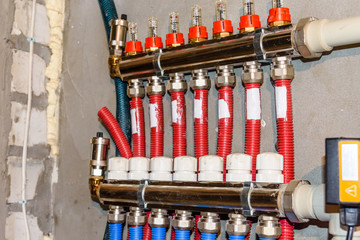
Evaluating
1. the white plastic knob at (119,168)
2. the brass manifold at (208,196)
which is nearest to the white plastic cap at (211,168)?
the brass manifold at (208,196)

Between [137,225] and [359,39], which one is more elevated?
[359,39]

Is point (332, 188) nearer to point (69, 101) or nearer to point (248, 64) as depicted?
point (248, 64)

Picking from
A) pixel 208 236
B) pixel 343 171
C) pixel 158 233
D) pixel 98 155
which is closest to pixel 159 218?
pixel 158 233

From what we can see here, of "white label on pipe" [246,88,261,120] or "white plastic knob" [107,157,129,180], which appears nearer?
"white label on pipe" [246,88,261,120]

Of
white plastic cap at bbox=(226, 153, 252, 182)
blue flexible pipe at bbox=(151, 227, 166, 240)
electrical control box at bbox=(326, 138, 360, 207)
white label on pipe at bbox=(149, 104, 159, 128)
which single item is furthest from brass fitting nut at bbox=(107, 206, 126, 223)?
electrical control box at bbox=(326, 138, 360, 207)

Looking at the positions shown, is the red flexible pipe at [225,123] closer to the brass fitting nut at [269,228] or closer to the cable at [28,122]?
the brass fitting nut at [269,228]

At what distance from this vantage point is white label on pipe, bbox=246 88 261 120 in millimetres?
1016

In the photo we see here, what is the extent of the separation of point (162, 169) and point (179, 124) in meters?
0.11

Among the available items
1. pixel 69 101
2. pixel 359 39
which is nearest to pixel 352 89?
pixel 359 39

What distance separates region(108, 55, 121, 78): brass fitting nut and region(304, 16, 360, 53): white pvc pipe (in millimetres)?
510

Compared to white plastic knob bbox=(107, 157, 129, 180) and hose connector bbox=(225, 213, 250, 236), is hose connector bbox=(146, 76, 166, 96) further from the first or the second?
hose connector bbox=(225, 213, 250, 236)

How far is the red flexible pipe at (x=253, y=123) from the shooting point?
1.01 meters

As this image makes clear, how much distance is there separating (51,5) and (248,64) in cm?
65

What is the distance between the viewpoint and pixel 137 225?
44.7 inches
